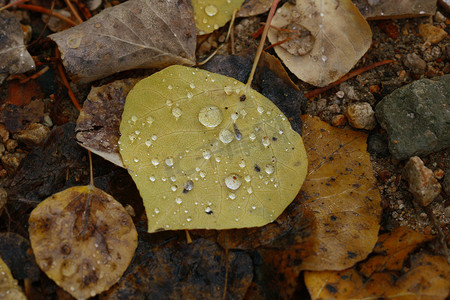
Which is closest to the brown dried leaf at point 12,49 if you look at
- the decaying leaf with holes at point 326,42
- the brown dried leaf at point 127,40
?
the brown dried leaf at point 127,40

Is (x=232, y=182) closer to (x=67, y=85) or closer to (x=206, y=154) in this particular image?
(x=206, y=154)

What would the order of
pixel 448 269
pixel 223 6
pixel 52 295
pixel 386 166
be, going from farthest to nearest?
pixel 223 6 → pixel 386 166 → pixel 52 295 → pixel 448 269

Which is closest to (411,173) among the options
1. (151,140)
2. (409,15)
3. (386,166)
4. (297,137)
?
(386,166)

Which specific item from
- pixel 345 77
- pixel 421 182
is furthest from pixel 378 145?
pixel 345 77

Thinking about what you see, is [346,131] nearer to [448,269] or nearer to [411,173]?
[411,173]

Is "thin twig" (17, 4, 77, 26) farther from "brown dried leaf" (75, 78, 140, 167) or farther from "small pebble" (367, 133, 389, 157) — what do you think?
"small pebble" (367, 133, 389, 157)

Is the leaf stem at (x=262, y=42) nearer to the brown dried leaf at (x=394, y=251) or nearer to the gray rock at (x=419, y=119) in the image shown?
the gray rock at (x=419, y=119)
